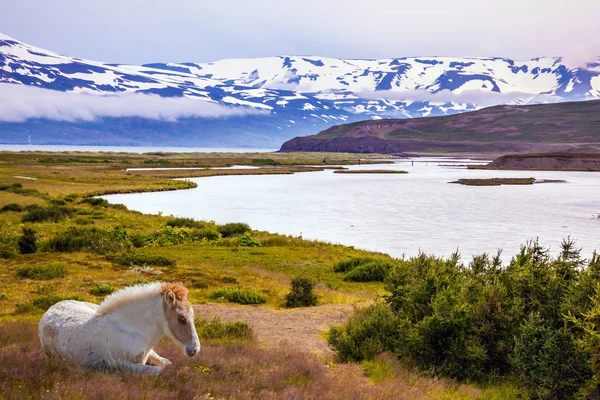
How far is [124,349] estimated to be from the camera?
27.3 ft

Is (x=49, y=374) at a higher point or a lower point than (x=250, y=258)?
higher

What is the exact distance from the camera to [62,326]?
8.91 metres

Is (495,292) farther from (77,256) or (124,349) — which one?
(77,256)

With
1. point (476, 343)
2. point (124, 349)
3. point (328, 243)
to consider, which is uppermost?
point (124, 349)

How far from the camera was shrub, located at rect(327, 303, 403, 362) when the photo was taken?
38.9 ft

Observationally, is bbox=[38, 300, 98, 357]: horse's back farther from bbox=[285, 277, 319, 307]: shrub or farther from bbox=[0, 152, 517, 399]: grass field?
bbox=[285, 277, 319, 307]: shrub

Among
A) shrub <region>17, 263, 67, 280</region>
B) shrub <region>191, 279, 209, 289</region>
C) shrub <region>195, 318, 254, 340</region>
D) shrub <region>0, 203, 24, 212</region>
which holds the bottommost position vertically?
shrub <region>191, 279, 209, 289</region>

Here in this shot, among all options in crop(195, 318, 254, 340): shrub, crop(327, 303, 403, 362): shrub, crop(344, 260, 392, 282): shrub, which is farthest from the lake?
crop(195, 318, 254, 340): shrub

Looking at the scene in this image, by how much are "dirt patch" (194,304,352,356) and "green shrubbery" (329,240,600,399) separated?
3.74ft

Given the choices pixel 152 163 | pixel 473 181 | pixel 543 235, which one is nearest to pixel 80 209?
pixel 543 235

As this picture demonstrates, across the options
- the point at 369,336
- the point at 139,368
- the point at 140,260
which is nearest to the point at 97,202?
the point at 140,260

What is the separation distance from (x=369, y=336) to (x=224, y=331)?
3548 mm

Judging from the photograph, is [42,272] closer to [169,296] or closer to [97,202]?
[169,296]

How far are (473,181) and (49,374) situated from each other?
97117mm
